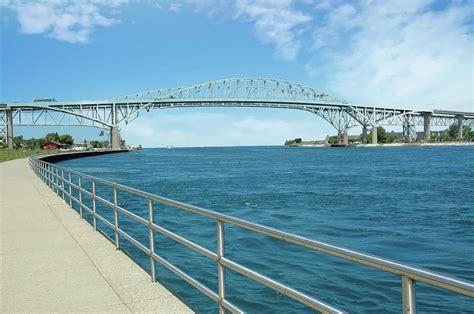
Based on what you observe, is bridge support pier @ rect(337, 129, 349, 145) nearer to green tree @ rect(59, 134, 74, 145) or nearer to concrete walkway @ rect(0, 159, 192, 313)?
green tree @ rect(59, 134, 74, 145)

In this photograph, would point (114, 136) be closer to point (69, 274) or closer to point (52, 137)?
point (52, 137)

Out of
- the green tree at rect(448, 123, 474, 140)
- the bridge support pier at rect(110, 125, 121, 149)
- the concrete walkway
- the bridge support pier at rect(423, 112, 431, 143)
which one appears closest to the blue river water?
the concrete walkway

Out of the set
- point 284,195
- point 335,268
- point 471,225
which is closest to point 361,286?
point 335,268

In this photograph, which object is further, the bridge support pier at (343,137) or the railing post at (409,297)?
the bridge support pier at (343,137)

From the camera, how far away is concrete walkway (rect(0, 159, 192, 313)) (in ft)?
15.1

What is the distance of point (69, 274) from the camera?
18.6ft

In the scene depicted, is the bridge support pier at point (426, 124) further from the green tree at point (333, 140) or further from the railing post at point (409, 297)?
the railing post at point (409, 297)

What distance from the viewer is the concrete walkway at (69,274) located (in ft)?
15.1

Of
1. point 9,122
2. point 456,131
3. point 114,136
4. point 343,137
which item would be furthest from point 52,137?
point 456,131

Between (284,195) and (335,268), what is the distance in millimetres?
13478

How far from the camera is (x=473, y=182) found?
26953 millimetres

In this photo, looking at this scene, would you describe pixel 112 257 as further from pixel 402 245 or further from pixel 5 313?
pixel 402 245

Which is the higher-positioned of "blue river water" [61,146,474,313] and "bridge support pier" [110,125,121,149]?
"bridge support pier" [110,125,121,149]

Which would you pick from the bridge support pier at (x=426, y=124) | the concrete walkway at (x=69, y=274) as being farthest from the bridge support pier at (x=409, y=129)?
the concrete walkway at (x=69, y=274)
